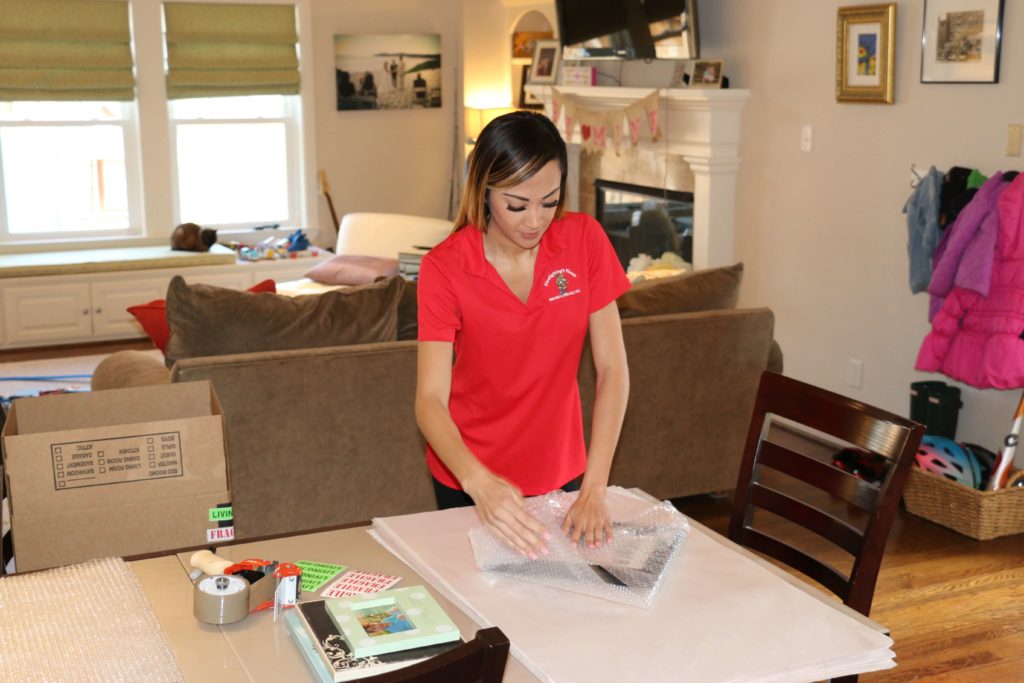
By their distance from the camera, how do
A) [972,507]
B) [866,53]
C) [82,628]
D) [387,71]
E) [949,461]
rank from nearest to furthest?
[82,628] < [972,507] < [949,461] < [866,53] < [387,71]

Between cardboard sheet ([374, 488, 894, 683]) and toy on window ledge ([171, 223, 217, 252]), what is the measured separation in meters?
5.51

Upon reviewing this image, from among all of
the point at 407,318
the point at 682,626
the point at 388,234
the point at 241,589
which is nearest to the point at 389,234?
the point at 388,234

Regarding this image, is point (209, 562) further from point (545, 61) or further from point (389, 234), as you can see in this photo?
point (545, 61)

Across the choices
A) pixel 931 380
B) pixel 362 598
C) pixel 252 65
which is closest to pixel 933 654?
pixel 931 380

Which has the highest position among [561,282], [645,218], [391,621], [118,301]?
[561,282]

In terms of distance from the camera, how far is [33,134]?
6.98m

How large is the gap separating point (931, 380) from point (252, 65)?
15.7 ft

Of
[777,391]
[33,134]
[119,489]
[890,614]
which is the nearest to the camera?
[119,489]

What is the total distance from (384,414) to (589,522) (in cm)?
174

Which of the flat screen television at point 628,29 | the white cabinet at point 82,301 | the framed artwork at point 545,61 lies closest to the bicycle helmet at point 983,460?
the flat screen television at point 628,29

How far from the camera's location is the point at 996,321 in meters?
3.89

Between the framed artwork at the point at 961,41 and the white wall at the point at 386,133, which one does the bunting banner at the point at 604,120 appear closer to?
the framed artwork at the point at 961,41

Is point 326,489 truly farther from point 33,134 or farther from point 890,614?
point 33,134

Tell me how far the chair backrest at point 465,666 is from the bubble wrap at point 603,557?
50 centimetres
